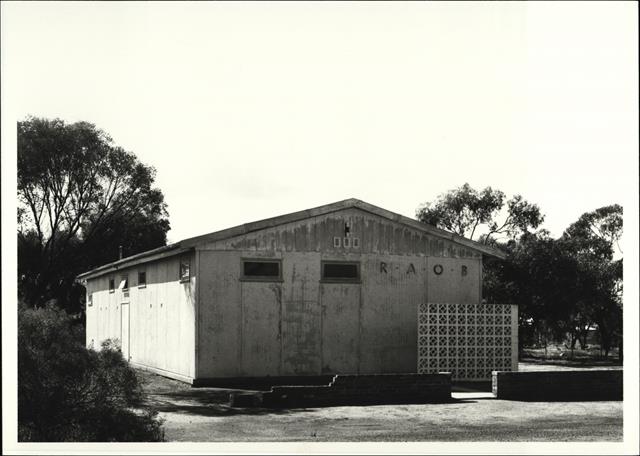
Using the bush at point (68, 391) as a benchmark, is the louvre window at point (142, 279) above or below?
above

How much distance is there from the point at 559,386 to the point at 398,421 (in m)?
4.85

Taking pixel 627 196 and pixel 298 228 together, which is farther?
pixel 298 228

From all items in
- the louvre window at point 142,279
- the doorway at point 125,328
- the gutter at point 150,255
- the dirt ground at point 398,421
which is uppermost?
the gutter at point 150,255

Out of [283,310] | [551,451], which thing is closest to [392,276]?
[283,310]

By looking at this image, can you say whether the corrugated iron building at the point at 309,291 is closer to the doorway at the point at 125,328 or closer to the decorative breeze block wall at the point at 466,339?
the decorative breeze block wall at the point at 466,339

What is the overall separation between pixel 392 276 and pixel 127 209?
75.9 ft

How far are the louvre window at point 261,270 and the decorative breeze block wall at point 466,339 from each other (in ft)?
11.3

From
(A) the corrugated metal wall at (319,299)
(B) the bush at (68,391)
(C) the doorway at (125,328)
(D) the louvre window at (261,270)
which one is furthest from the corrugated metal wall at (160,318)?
(B) the bush at (68,391)

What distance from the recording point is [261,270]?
20047mm

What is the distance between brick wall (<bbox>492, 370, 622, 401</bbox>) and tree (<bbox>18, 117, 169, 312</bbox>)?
86.7 feet

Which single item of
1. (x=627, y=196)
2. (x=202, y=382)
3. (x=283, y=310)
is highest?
(x=627, y=196)

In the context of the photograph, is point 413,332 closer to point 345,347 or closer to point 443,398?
point 345,347

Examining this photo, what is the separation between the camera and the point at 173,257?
2144 centimetres

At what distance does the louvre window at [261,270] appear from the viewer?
65.4ft
